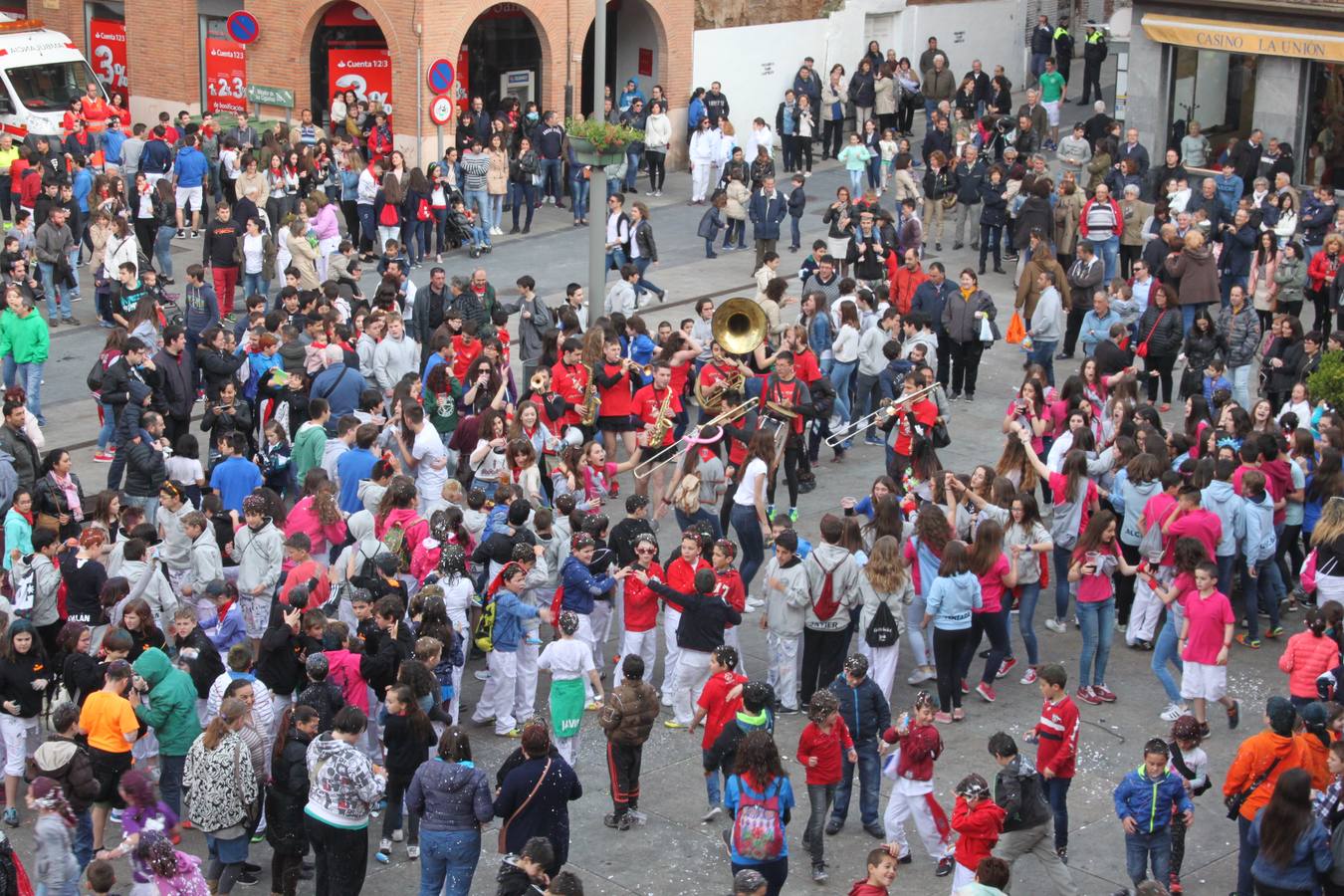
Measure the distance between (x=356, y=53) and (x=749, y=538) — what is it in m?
17.1

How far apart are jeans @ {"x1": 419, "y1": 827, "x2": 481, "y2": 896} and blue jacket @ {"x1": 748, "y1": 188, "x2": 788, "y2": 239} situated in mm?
14596

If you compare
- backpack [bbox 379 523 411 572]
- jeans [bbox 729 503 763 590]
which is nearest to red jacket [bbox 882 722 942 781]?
jeans [bbox 729 503 763 590]

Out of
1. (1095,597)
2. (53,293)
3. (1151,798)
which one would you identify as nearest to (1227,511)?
(1095,597)

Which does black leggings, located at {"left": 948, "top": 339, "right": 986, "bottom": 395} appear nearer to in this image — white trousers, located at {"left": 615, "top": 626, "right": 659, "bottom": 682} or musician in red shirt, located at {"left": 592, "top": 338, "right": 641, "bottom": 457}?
→ musician in red shirt, located at {"left": 592, "top": 338, "right": 641, "bottom": 457}

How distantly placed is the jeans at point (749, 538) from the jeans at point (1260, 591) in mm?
3725

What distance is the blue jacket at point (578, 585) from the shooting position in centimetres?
1216

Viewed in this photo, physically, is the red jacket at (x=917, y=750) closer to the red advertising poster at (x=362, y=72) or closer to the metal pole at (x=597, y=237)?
the metal pole at (x=597, y=237)

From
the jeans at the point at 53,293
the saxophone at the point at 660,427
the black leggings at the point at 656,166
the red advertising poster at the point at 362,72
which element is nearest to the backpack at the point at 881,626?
the saxophone at the point at 660,427

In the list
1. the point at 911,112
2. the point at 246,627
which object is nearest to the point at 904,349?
the point at 246,627

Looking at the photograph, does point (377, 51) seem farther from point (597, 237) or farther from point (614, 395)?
point (614, 395)

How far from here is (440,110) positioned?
2723 centimetres

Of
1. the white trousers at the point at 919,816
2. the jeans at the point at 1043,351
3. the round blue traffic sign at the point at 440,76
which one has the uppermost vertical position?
the round blue traffic sign at the point at 440,76

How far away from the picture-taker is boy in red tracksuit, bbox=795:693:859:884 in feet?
33.9

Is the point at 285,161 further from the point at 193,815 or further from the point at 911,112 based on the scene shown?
the point at 193,815
